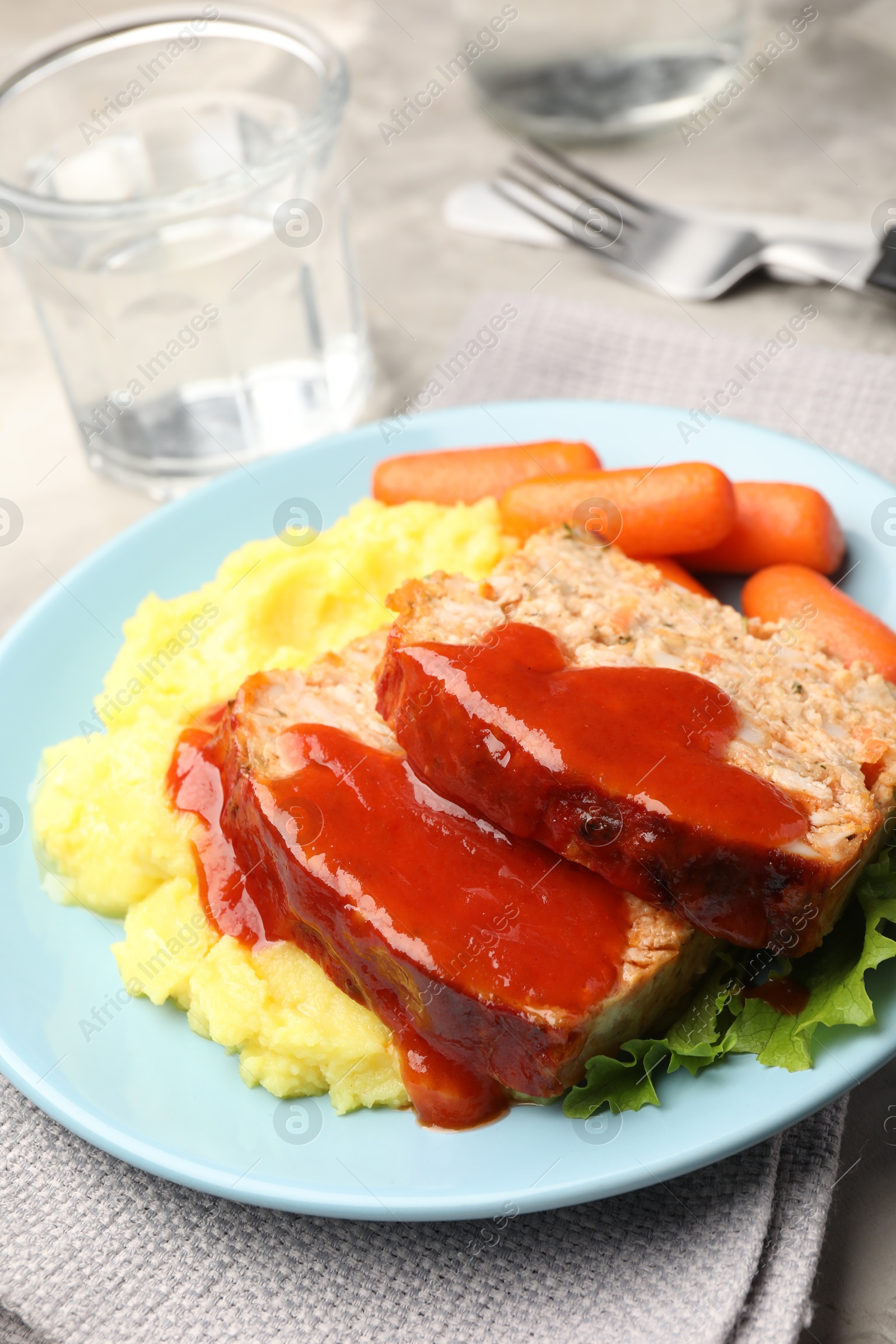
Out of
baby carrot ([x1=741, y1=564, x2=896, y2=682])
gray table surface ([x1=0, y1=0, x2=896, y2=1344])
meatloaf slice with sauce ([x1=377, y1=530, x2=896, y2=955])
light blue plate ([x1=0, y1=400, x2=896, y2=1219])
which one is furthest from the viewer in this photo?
gray table surface ([x1=0, y1=0, x2=896, y2=1344])

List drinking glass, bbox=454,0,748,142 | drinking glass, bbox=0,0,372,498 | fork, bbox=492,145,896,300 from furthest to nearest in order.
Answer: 1. drinking glass, bbox=454,0,748,142
2. fork, bbox=492,145,896,300
3. drinking glass, bbox=0,0,372,498

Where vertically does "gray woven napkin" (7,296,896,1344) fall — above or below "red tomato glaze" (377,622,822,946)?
below

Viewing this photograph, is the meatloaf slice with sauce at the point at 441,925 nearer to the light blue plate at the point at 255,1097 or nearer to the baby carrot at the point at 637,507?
the light blue plate at the point at 255,1097

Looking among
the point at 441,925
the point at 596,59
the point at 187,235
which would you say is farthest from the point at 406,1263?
the point at 596,59

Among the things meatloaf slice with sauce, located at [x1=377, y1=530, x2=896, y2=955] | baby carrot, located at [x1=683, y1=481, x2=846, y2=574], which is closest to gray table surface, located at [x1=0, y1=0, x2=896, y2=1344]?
baby carrot, located at [x1=683, y1=481, x2=846, y2=574]

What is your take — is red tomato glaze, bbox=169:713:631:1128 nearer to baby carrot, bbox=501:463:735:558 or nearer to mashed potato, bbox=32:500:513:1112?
Answer: mashed potato, bbox=32:500:513:1112

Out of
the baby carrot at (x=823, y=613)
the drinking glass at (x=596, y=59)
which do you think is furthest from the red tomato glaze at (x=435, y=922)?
the drinking glass at (x=596, y=59)

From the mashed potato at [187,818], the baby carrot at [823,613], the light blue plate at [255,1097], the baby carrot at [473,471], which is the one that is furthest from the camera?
the baby carrot at [473,471]
